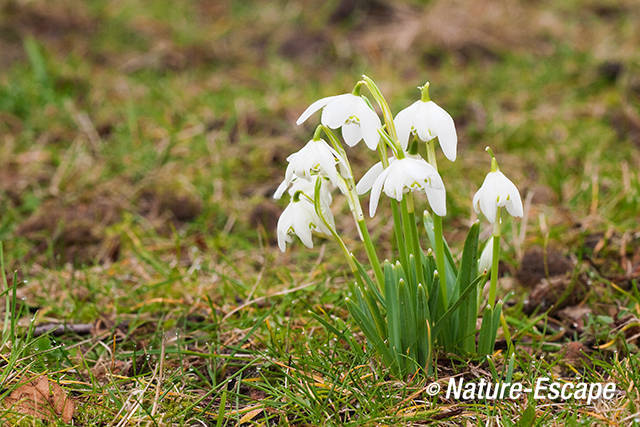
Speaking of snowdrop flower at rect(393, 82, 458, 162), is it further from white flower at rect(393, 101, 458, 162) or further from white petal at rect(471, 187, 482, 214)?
white petal at rect(471, 187, 482, 214)

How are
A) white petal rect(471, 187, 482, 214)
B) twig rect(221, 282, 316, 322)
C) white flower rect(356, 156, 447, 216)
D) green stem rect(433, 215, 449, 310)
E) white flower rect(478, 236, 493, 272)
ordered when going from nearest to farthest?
white flower rect(356, 156, 447, 216) → white petal rect(471, 187, 482, 214) → green stem rect(433, 215, 449, 310) → white flower rect(478, 236, 493, 272) → twig rect(221, 282, 316, 322)

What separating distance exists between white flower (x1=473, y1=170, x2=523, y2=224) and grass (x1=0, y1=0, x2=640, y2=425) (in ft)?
1.40

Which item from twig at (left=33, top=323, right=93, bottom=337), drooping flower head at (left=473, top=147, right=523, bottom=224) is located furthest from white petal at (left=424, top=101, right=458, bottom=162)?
twig at (left=33, top=323, right=93, bottom=337)

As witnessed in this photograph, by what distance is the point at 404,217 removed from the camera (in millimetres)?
1752

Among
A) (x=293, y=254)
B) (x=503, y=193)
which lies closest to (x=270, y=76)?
(x=293, y=254)

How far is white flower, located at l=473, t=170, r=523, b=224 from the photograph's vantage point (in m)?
1.62

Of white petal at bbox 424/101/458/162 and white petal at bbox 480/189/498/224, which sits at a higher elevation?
white petal at bbox 424/101/458/162

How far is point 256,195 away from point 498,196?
199 centimetres

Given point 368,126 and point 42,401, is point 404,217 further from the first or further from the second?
point 42,401

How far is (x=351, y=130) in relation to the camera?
1690 millimetres

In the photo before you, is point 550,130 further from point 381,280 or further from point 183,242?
point 381,280

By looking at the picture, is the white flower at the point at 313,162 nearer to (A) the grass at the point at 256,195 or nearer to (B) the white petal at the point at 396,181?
(B) the white petal at the point at 396,181

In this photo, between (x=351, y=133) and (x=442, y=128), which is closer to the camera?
(x=442, y=128)

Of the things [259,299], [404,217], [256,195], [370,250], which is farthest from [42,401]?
[256,195]
